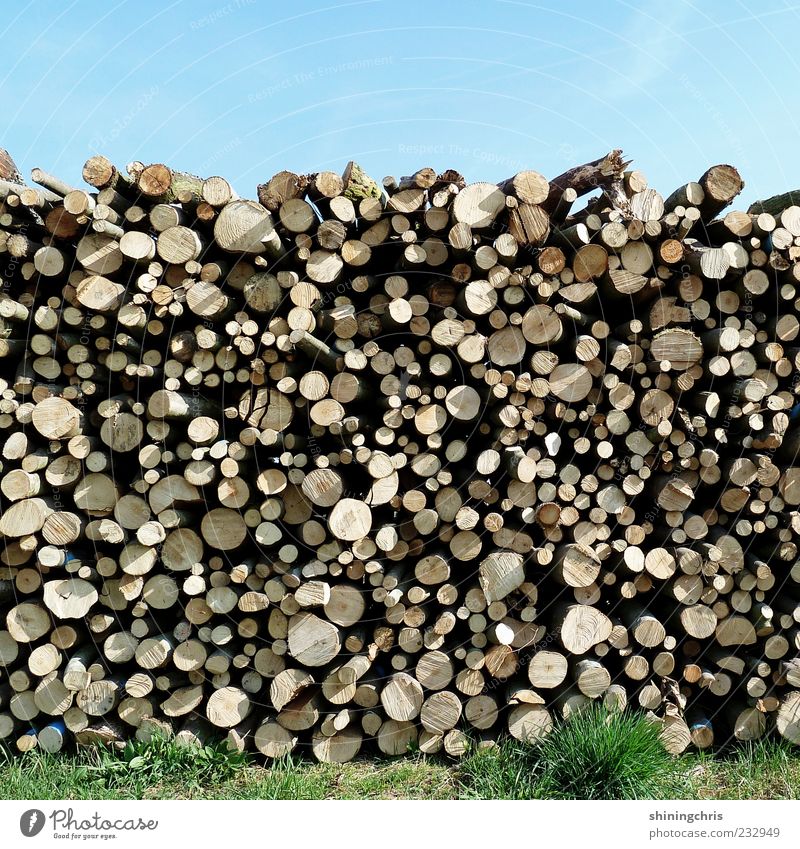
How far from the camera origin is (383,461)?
3611mm

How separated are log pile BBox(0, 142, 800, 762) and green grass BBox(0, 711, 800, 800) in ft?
0.39

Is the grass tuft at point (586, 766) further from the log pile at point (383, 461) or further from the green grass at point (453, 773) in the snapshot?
the log pile at point (383, 461)

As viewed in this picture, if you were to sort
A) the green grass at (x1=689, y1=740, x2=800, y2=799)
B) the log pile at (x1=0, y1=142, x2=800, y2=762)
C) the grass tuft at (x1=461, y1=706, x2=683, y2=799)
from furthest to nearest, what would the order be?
the log pile at (x1=0, y1=142, x2=800, y2=762)
the green grass at (x1=689, y1=740, x2=800, y2=799)
the grass tuft at (x1=461, y1=706, x2=683, y2=799)

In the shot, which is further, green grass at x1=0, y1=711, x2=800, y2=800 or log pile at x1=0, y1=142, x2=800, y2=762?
log pile at x1=0, y1=142, x2=800, y2=762

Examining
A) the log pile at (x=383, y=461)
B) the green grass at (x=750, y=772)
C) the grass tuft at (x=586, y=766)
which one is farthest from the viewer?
the log pile at (x=383, y=461)

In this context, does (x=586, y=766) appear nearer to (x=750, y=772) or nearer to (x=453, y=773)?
(x=453, y=773)

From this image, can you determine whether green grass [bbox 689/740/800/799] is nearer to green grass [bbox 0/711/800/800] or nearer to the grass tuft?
green grass [bbox 0/711/800/800]

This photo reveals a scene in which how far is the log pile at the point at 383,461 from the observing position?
3650mm

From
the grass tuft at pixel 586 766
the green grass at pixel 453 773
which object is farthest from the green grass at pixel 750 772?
the grass tuft at pixel 586 766

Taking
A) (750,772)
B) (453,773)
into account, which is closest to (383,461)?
(453,773)

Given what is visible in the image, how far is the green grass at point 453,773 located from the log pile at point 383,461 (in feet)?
0.39

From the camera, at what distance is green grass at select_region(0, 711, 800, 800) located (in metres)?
3.27

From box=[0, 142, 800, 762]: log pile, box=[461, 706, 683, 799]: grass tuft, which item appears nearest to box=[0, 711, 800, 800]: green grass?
box=[461, 706, 683, 799]: grass tuft
